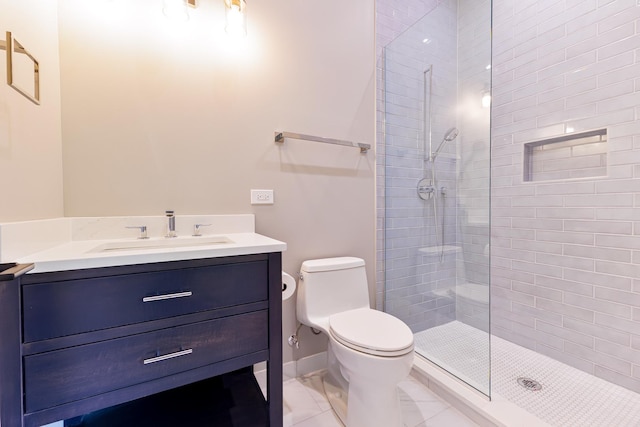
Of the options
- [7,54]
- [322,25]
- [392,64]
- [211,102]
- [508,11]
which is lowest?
[7,54]

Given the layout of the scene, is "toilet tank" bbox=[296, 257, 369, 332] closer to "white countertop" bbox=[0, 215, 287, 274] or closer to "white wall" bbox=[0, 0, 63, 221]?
"white countertop" bbox=[0, 215, 287, 274]

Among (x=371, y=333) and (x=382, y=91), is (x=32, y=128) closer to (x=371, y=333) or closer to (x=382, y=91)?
(x=371, y=333)

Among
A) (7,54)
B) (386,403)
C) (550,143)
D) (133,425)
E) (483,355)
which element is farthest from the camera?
(550,143)

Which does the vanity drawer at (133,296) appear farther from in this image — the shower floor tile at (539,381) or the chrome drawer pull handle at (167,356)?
the shower floor tile at (539,381)

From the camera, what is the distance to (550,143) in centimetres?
181

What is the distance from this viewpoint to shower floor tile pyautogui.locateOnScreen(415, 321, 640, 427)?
4.20ft

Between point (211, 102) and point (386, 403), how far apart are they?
165 centimetres

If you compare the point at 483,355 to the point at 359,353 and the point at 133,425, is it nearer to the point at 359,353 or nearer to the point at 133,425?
the point at 359,353

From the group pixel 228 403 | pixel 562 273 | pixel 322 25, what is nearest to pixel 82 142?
Answer: pixel 228 403

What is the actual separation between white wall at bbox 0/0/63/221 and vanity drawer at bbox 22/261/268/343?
11.3 inches

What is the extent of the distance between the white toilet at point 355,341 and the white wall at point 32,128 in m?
1.15

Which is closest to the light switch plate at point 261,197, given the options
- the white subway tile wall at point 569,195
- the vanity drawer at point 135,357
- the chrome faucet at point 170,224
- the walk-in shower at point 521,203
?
the chrome faucet at point 170,224

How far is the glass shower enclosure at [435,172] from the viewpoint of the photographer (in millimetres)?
1873

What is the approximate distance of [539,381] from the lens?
5.02 feet
